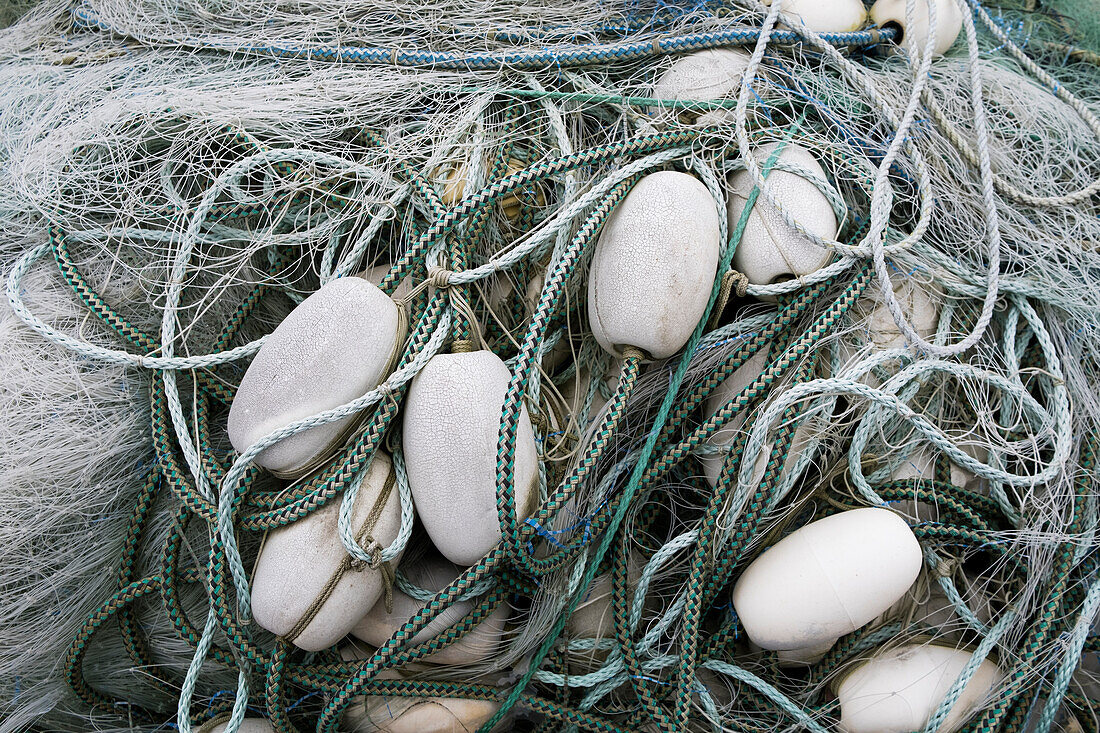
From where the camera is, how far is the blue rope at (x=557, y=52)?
1.46 m

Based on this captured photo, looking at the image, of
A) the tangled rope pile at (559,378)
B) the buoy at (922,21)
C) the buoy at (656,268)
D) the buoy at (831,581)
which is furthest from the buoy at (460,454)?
the buoy at (922,21)

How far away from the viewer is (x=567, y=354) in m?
1.39

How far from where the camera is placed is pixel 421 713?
1.21 m

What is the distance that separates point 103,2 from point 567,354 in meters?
1.33

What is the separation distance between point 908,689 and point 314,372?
1.04m

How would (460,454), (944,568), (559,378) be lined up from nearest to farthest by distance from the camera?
(460,454)
(944,568)
(559,378)

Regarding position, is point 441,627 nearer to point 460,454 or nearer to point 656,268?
point 460,454

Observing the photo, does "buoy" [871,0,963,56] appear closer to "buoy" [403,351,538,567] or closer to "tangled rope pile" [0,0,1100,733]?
"tangled rope pile" [0,0,1100,733]

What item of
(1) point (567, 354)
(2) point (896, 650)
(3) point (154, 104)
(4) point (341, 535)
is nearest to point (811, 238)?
(1) point (567, 354)

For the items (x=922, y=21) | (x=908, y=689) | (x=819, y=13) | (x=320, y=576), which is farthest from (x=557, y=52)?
(x=908, y=689)

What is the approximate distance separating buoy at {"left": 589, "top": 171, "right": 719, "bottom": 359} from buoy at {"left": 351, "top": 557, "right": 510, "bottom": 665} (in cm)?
48

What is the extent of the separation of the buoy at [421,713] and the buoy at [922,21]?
1.46 m

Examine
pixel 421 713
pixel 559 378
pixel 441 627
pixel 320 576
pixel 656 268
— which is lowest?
pixel 421 713

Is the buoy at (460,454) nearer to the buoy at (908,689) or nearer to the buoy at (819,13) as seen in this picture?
the buoy at (908,689)
